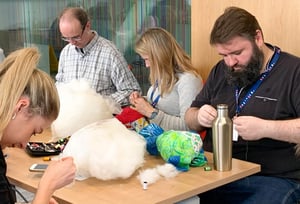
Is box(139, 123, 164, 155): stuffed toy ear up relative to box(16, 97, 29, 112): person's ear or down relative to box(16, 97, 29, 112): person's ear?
down

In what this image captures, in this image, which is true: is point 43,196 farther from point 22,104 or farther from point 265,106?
point 265,106

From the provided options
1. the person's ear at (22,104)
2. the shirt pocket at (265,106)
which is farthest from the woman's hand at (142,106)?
the person's ear at (22,104)

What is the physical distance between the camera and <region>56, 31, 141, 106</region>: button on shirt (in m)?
3.22

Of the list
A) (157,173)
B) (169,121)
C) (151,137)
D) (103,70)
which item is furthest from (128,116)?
(157,173)

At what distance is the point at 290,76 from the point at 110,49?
1530 mm

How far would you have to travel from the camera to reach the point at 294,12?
243 cm

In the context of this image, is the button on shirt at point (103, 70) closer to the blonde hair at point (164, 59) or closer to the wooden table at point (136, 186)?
the blonde hair at point (164, 59)

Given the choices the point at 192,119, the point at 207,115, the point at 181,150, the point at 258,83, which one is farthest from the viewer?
the point at 192,119

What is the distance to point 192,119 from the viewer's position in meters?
2.31

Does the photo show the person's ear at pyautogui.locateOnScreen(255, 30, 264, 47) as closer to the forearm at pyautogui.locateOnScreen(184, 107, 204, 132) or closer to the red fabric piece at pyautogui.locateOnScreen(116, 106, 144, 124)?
the forearm at pyautogui.locateOnScreen(184, 107, 204, 132)

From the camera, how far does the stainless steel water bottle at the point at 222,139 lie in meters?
1.80

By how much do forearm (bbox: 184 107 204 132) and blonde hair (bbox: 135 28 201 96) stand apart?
33 centimetres

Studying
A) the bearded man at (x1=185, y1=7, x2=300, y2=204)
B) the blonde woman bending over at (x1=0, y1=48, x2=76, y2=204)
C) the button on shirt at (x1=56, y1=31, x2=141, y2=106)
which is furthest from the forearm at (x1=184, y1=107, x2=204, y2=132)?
the blonde woman bending over at (x1=0, y1=48, x2=76, y2=204)

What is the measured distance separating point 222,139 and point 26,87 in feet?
2.59
